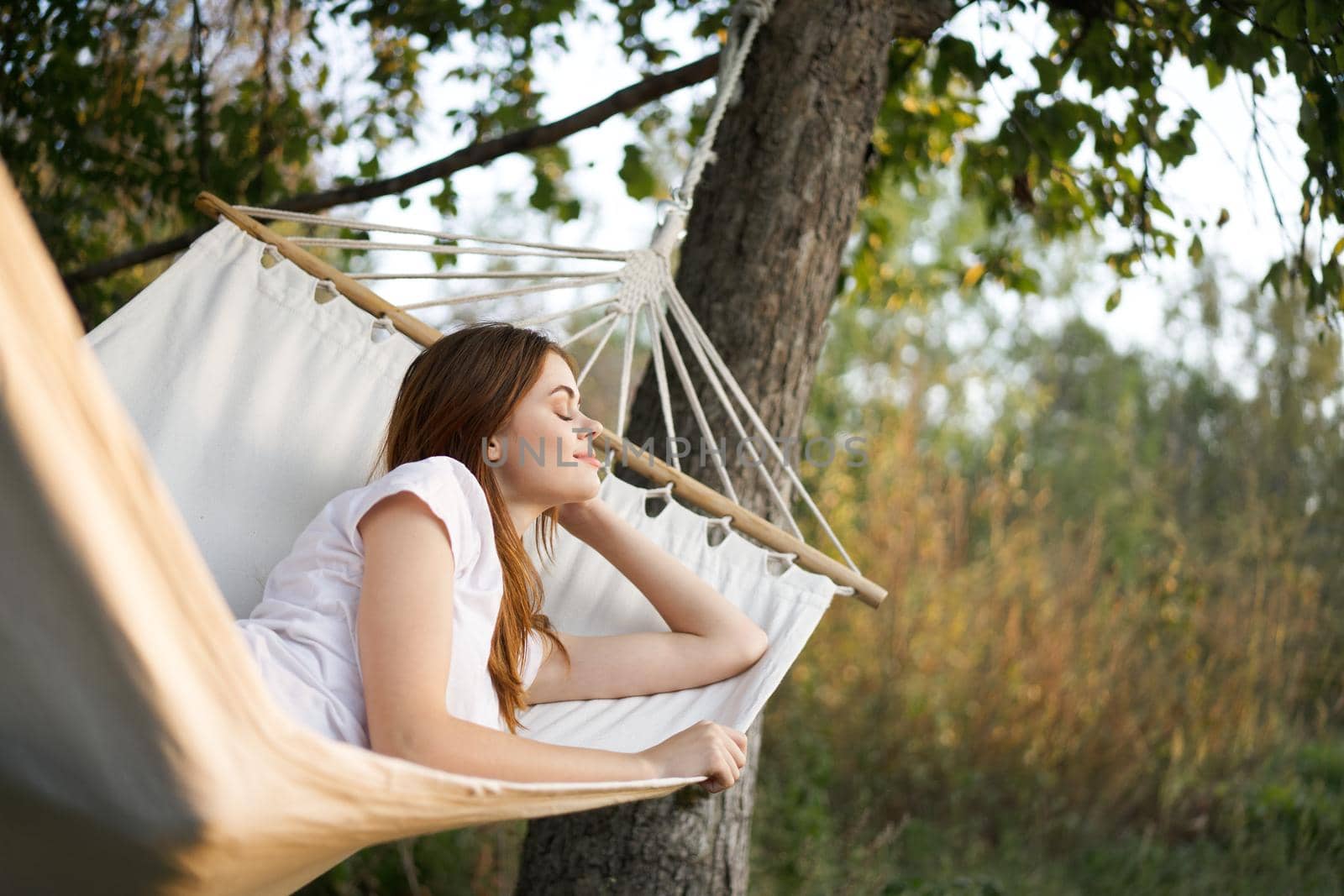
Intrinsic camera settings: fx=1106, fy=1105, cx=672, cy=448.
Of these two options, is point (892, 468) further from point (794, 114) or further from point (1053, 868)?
point (794, 114)

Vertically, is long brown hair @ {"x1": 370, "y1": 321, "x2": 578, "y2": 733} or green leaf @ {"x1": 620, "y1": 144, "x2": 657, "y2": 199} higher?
green leaf @ {"x1": 620, "y1": 144, "x2": 657, "y2": 199}

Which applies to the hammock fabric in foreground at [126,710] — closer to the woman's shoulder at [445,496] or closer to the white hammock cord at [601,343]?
the woman's shoulder at [445,496]

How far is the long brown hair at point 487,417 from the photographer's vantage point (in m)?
1.32

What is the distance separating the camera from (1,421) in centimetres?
65

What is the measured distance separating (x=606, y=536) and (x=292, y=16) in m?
2.24

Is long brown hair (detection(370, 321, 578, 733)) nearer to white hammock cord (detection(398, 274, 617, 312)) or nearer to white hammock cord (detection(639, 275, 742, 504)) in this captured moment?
white hammock cord (detection(398, 274, 617, 312))

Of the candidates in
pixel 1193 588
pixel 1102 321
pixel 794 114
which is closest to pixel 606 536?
pixel 794 114

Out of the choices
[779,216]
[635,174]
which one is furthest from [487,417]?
[635,174]

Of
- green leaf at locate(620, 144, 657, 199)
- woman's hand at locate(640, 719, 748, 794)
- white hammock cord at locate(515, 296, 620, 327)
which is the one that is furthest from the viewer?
green leaf at locate(620, 144, 657, 199)

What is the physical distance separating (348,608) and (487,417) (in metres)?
0.29

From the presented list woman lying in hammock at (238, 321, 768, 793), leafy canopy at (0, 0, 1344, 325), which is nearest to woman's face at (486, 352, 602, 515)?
woman lying in hammock at (238, 321, 768, 793)

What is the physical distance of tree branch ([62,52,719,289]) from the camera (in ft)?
7.72

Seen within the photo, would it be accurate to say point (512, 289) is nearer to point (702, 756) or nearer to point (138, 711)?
point (702, 756)

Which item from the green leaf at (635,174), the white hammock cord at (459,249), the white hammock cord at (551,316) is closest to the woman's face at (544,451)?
the white hammock cord at (551,316)
